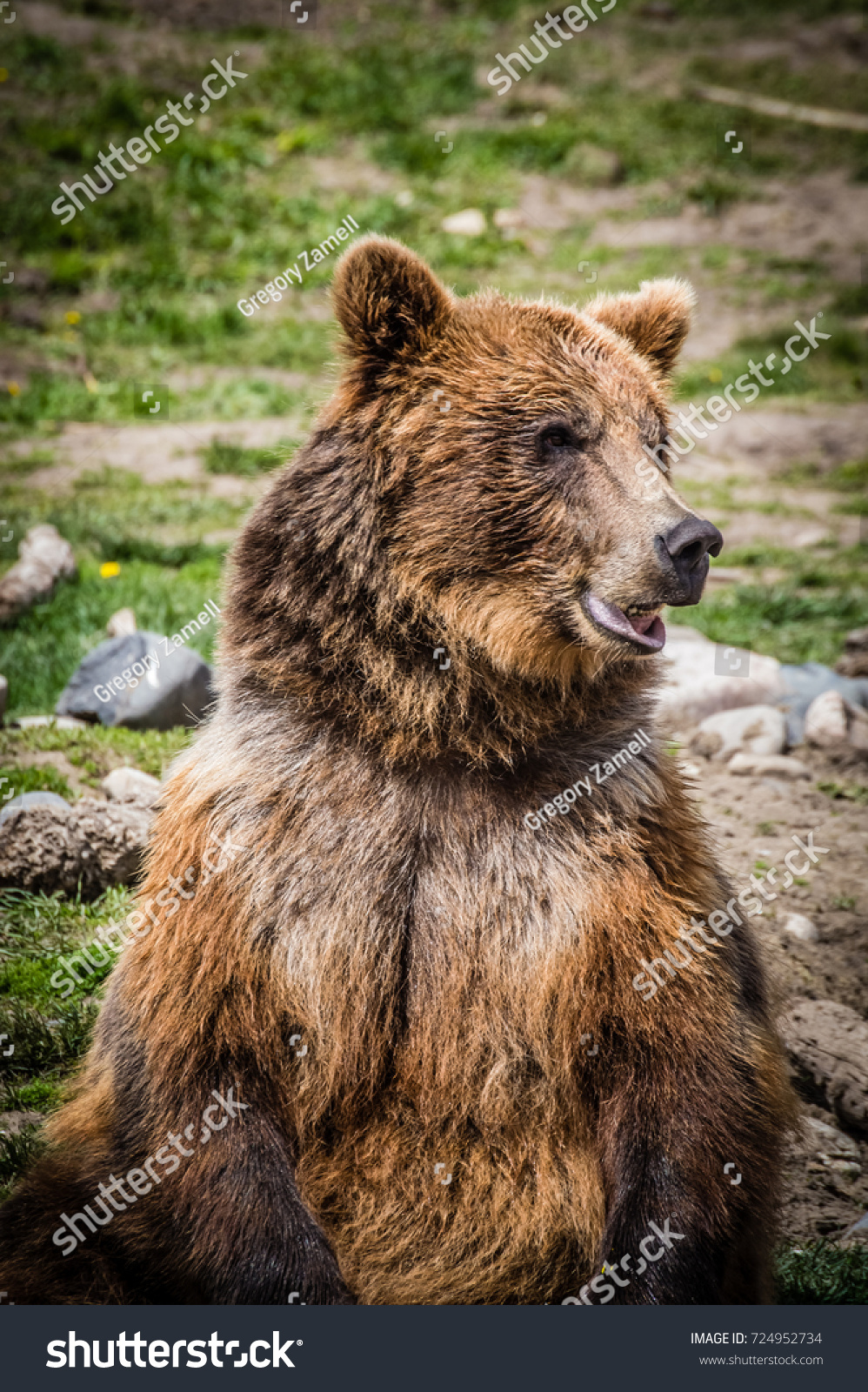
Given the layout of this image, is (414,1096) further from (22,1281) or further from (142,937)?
(22,1281)

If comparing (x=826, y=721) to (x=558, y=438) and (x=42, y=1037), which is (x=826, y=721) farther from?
(x=42, y=1037)

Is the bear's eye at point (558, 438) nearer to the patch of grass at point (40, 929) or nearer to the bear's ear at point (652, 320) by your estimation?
the bear's ear at point (652, 320)

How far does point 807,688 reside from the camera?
7375 millimetres

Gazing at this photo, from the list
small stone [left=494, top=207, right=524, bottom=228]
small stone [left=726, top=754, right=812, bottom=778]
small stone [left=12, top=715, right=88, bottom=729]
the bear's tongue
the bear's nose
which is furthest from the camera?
small stone [left=494, top=207, right=524, bottom=228]

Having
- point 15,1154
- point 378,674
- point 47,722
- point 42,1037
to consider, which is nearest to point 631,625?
point 378,674

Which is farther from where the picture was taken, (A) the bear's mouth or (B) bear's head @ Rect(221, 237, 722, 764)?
(B) bear's head @ Rect(221, 237, 722, 764)

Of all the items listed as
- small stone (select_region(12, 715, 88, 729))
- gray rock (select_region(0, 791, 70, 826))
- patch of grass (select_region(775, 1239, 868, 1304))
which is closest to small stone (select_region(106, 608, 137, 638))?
small stone (select_region(12, 715, 88, 729))

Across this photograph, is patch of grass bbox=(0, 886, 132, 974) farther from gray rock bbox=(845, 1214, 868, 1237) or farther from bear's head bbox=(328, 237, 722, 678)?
gray rock bbox=(845, 1214, 868, 1237)

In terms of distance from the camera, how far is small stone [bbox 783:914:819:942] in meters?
5.43

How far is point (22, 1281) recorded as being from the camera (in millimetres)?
3326

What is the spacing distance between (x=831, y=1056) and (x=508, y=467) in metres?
2.53

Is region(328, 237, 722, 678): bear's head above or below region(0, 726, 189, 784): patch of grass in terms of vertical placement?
above

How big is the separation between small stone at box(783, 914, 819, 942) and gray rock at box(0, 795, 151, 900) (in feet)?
8.55

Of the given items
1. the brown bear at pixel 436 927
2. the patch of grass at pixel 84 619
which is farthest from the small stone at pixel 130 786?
the brown bear at pixel 436 927
